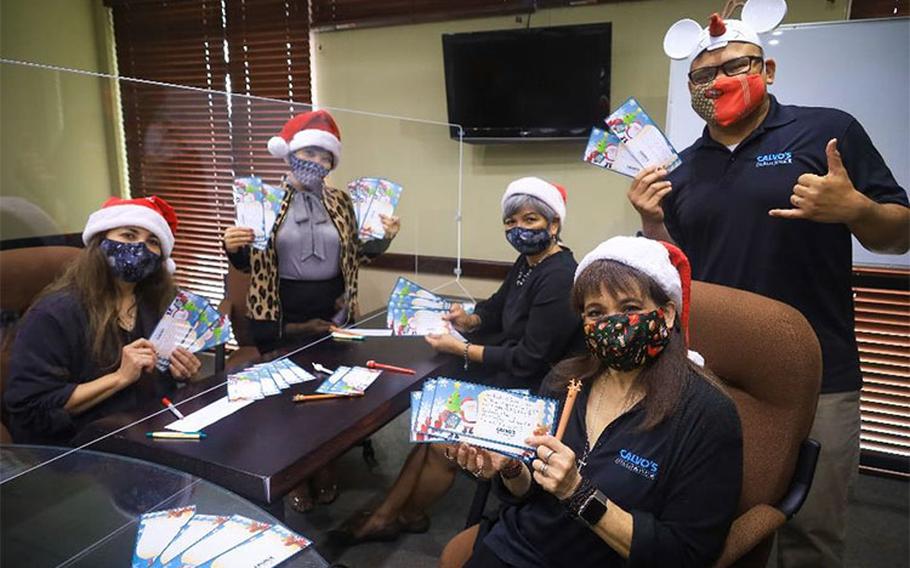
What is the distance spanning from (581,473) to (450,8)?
294 centimetres

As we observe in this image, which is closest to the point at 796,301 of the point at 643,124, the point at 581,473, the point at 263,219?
the point at 643,124

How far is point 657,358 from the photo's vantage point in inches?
47.8

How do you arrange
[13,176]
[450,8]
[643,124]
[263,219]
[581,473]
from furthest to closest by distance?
[450,8] < [263,219] < [643,124] < [13,176] < [581,473]

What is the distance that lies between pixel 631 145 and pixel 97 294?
5.38ft

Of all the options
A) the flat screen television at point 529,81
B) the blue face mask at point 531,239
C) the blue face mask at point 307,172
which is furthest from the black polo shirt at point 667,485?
the flat screen television at point 529,81

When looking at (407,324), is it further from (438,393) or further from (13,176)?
(13,176)

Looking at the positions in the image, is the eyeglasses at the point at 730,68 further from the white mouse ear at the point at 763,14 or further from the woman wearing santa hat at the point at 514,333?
the woman wearing santa hat at the point at 514,333

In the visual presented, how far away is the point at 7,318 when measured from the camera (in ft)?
5.08

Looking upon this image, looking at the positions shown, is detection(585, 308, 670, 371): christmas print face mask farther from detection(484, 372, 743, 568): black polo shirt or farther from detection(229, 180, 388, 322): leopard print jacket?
detection(229, 180, 388, 322): leopard print jacket

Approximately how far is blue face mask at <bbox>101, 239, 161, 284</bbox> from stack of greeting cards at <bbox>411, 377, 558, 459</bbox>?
970mm

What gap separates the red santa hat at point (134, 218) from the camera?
1612 millimetres

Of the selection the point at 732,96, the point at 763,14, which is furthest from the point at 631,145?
the point at 763,14

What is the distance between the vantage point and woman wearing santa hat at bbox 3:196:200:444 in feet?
5.09

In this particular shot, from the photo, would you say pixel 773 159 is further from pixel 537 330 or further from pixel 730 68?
pixel 537 330
